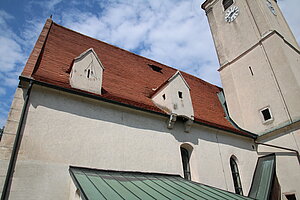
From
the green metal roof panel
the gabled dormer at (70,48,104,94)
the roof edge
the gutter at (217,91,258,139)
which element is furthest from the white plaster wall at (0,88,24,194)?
the gutter at (217,91,258,139)

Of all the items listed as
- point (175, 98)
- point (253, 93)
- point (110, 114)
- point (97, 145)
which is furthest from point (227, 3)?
point (97, 145)

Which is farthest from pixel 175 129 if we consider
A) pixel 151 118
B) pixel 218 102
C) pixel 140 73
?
pixel 218 102

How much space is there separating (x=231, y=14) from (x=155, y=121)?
10.1 meters

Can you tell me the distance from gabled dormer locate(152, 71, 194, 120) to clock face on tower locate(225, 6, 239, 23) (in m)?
7.34

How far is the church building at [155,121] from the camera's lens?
6.24 metres

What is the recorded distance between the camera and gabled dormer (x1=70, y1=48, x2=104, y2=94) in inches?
319

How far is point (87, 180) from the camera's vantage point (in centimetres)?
599

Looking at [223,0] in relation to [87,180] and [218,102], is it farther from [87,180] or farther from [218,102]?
[87,180]

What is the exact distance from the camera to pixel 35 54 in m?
8.37

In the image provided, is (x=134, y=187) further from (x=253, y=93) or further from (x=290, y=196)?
(x=253, y=93)

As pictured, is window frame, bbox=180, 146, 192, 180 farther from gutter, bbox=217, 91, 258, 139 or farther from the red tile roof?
gutter, bbox=217, 91, 258, 139

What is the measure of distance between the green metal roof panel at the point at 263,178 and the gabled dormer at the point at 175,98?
382cm

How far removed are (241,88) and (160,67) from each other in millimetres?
4711

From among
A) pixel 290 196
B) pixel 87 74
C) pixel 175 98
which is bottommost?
pixel 290 196
